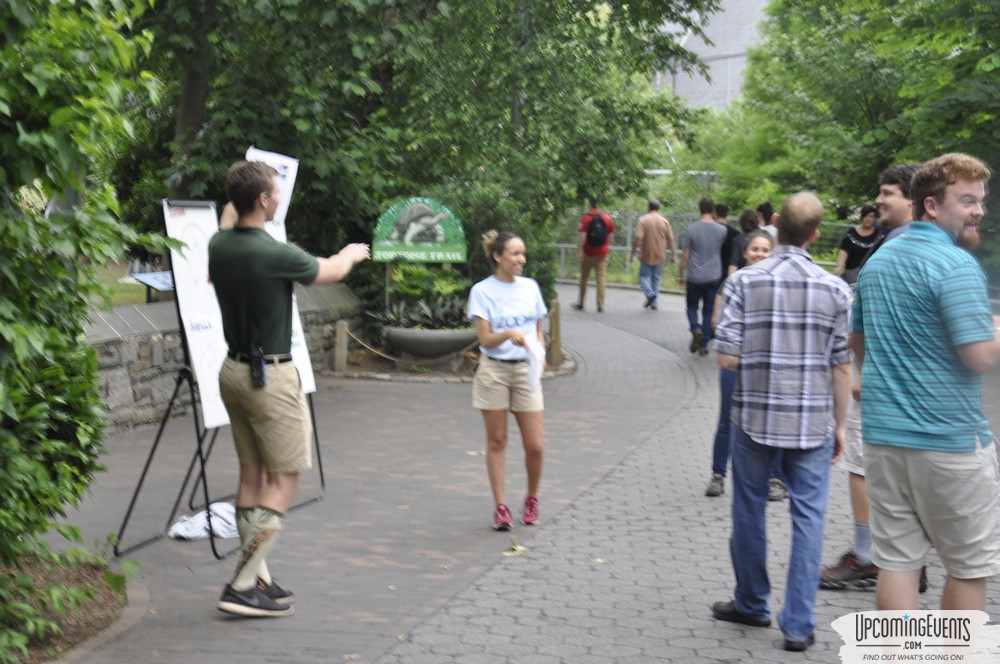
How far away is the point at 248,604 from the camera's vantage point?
571cm

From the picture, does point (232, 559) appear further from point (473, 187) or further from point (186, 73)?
point (473, 187)

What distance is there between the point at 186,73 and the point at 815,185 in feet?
59.4

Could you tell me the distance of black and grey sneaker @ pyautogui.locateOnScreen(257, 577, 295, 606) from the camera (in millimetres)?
5848

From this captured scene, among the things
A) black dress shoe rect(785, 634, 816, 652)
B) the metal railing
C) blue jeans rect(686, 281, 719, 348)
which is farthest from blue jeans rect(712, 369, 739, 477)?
the metal railing

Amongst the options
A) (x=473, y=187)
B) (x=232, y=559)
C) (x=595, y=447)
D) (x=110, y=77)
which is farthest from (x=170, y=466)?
(x=473, y=187)

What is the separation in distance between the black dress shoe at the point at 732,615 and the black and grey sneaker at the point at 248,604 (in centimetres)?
201

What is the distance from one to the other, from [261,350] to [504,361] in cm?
203

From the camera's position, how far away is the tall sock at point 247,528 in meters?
→ 5.77

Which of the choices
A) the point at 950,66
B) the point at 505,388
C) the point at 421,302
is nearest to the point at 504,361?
the point at 505,388

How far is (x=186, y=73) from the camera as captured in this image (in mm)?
13703

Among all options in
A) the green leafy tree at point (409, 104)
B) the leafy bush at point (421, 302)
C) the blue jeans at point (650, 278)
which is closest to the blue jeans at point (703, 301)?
the green leafy tree at point (409, 104)

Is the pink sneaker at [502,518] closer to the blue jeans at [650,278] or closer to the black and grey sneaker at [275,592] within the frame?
the black and grey sneaker at [275,592]

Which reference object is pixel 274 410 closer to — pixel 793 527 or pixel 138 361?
pixel 793 527

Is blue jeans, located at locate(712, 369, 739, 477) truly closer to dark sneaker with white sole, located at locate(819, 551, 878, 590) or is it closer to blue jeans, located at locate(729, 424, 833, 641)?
dark sneaker with white sole, located at locate(819, 551, 878, 590)
